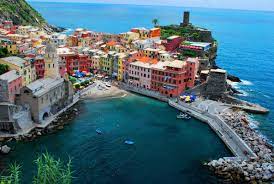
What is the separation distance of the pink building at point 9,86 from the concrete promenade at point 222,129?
124 ft

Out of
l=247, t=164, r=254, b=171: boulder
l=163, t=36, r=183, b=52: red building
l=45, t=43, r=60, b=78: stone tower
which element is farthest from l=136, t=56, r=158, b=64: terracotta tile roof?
l=247, t=164, r=254, b=171: boulder

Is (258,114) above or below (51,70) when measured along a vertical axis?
below

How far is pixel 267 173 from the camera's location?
52.3 metres

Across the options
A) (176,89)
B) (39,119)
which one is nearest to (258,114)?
(176,89)

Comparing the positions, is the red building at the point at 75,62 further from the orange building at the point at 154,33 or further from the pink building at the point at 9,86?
the orange building at the point at 154,33

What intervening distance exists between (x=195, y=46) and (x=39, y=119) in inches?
2605

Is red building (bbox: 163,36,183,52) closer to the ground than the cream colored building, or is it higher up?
higher up

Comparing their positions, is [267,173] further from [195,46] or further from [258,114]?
[195,46]

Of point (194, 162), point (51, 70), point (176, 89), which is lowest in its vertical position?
point (194, 162)

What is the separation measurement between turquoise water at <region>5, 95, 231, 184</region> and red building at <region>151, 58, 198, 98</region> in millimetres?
8612

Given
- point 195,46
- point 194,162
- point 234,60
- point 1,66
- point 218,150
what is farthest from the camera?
point 234,60

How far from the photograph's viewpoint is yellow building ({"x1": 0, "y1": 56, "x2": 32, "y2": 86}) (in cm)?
7643

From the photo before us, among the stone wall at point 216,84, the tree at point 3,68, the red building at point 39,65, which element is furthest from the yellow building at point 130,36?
the tree at point 3,68

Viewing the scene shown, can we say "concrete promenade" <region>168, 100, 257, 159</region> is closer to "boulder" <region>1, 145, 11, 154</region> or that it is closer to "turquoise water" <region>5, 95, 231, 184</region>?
"turquoise water" <region>5, 95, 231, 184</region>
